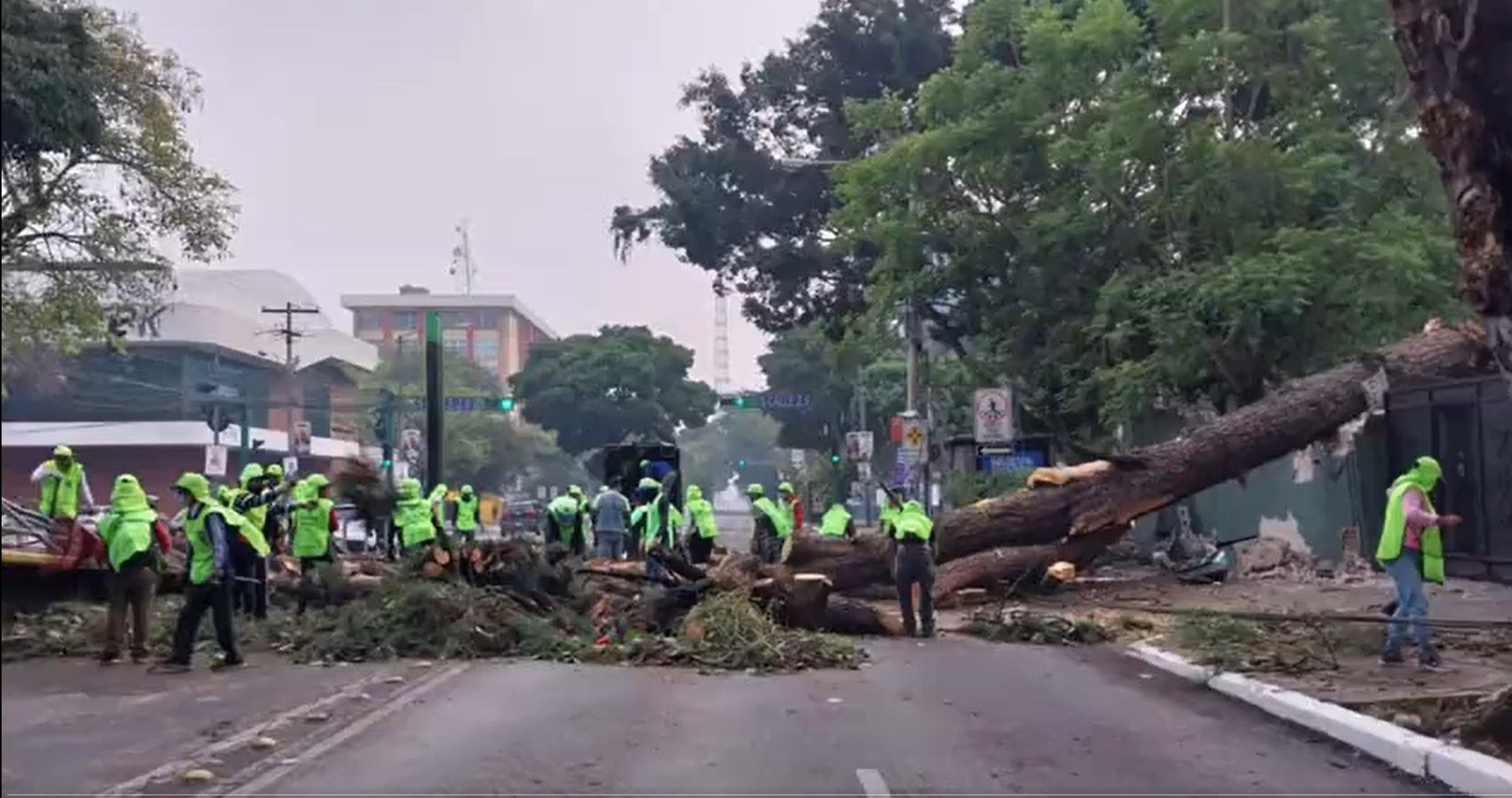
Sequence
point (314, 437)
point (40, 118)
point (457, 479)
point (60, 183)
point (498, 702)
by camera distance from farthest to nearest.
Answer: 1. point (457, 479)
2. point (314, 437)
3. point (498, 702)
4. point (60, 183)
5. point (40, 118)

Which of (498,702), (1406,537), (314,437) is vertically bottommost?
(498,702)

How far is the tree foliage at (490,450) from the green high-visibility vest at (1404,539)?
19.5 metres

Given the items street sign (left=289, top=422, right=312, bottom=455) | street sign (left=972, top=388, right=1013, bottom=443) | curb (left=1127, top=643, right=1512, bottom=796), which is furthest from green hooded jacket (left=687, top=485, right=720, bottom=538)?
curb (left=1127, top=643, right=1512, bottom=796)

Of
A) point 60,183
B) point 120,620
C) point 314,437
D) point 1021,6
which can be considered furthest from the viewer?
point 1021,6

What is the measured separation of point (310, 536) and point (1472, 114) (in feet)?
43.1

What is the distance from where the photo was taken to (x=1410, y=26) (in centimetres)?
959

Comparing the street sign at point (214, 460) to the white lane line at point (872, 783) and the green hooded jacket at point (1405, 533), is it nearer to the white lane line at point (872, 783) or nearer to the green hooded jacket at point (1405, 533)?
the white lane line at point (872, 783)

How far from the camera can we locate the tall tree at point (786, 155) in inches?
1486

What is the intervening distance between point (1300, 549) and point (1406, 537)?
1390cm

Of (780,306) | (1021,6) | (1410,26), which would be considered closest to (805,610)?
(1410,26)

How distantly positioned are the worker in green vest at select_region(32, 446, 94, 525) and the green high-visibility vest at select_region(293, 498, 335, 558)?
Result: 8575mm

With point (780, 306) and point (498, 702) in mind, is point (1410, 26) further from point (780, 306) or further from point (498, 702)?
point (780, 306)

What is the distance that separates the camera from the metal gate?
21.1m

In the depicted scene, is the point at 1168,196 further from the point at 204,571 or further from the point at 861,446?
the point at 861,446
